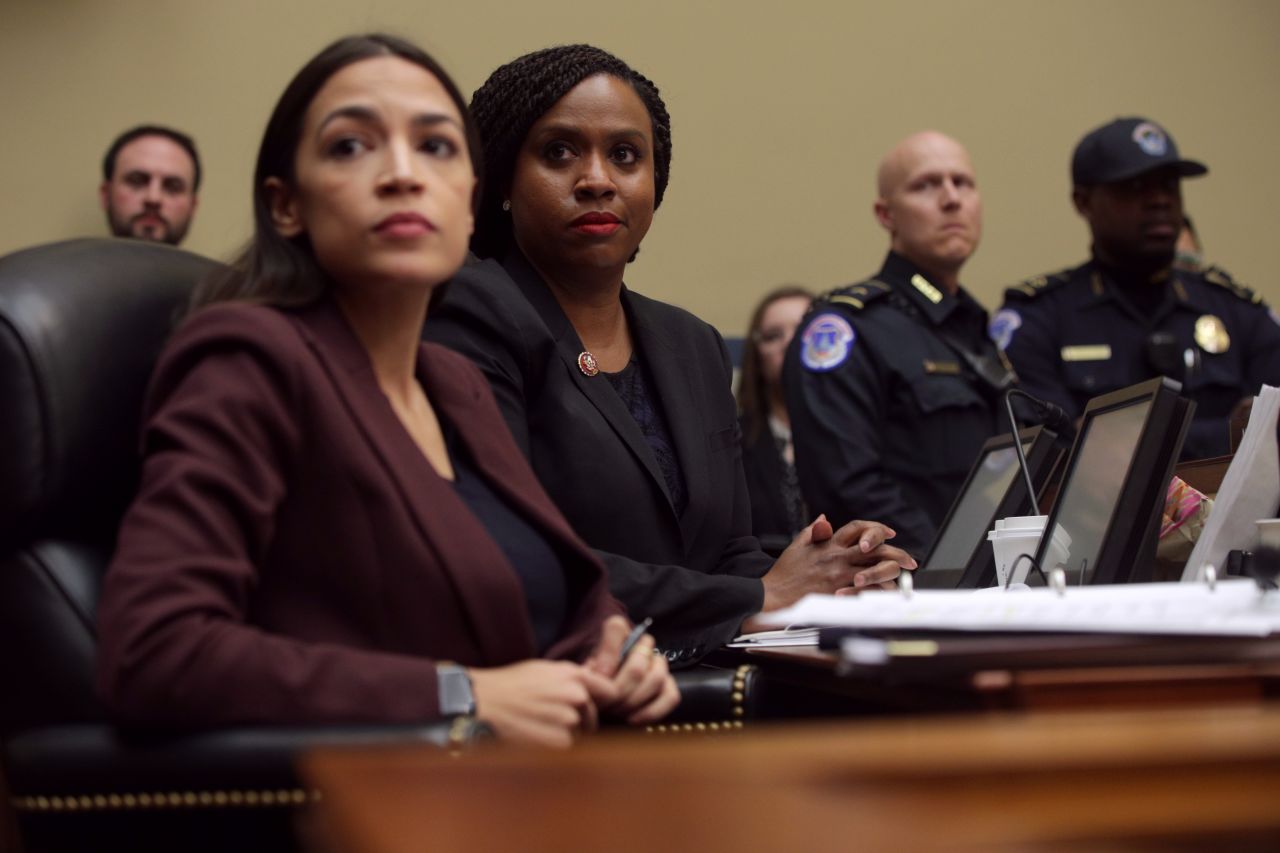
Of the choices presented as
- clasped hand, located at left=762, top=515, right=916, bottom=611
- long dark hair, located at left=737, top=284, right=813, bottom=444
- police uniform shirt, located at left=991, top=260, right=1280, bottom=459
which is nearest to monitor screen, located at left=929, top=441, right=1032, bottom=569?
clasped hand, located at left=762, top=515, right=916, bottom=611

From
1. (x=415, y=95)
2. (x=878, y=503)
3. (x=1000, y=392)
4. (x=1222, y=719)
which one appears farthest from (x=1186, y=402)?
(x=1000, y=392)

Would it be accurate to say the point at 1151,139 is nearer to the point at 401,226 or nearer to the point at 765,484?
the point at 765,484

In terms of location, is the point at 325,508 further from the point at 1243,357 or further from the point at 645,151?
the point at 1243,357

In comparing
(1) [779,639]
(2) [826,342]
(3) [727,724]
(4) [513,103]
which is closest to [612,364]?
(4) [513,103]

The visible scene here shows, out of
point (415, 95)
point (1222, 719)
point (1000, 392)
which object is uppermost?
point (415, 95)

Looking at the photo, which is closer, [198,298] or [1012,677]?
[1012,677]

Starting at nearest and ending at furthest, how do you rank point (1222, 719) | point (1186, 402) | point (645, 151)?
1. point (1222, 719)
2. point (1186, 402)
3. point (645, 151)

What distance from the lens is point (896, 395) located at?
3.16 m

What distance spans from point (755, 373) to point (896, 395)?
101 centimetres

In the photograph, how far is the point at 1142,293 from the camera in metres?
3.71

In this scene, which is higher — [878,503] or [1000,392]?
[1000,392]

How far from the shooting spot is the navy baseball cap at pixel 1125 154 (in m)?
3.63

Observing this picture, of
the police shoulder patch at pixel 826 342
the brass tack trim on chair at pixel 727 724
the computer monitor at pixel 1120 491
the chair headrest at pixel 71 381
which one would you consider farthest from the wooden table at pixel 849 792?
the police shoulder patch at pixel 826 342

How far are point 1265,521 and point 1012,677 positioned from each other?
70 cm
